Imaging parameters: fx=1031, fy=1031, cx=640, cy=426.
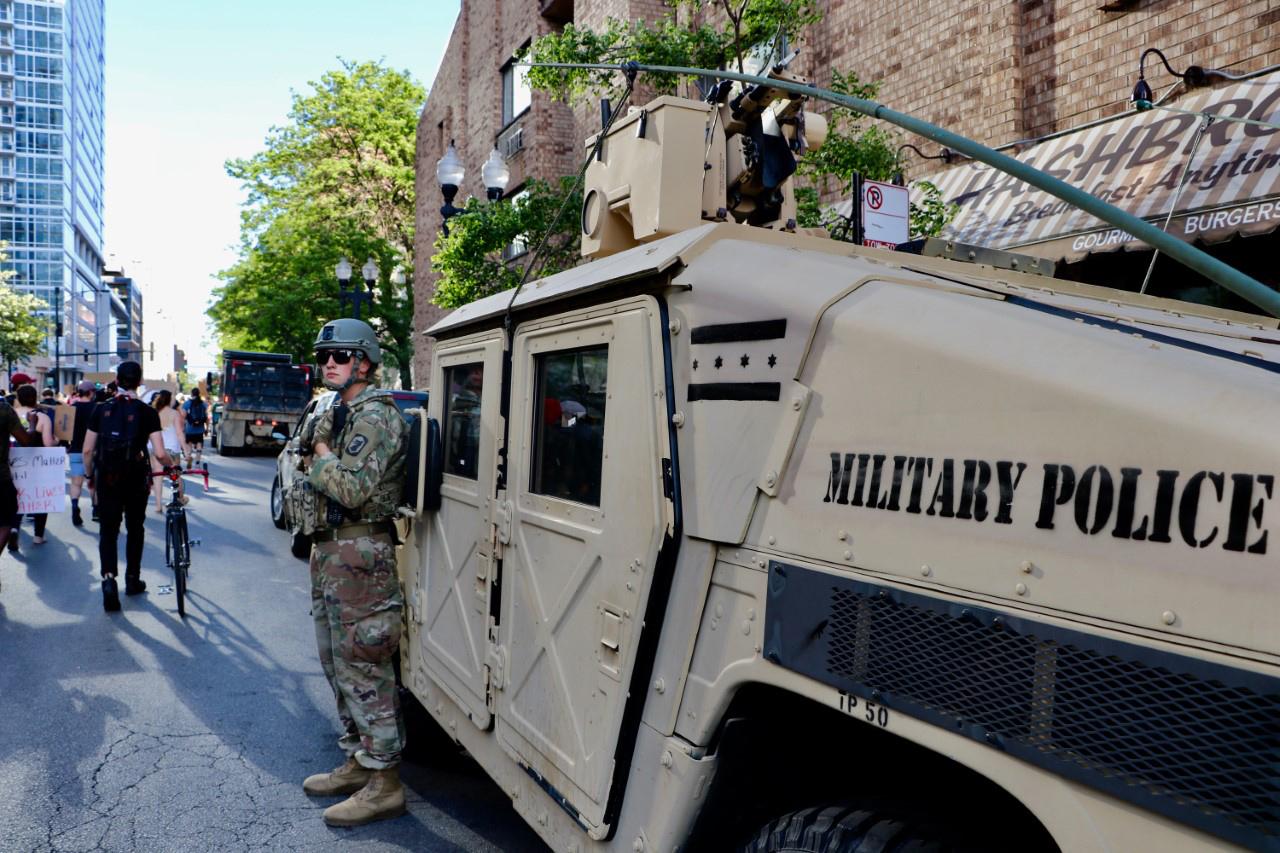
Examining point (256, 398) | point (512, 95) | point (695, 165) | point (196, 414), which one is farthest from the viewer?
point (256, 398)

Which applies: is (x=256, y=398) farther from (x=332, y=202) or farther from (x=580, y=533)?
(x=580, y=533)

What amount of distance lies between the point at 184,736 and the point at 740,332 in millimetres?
4426

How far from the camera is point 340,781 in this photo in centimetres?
467

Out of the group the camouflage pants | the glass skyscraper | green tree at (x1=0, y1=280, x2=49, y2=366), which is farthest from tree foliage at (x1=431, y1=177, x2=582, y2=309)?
the glass skyscraper

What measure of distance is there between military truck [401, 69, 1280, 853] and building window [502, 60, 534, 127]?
1893 cm

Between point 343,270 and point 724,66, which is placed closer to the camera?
point 724,66

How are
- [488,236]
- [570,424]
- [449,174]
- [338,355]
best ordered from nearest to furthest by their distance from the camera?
1. [570,424]
2. [338,355]
3. [488,236]
4. [449,174]

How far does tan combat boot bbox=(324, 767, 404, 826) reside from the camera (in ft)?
14.3

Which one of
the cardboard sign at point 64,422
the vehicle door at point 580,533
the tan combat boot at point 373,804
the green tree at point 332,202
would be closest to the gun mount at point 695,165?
the vehicle door at point 580,533

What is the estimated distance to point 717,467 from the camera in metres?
2.50

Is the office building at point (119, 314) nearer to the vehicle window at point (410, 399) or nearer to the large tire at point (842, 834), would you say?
the vehicle window at point (410, 399)

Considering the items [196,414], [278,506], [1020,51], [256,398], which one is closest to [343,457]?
[278,506]

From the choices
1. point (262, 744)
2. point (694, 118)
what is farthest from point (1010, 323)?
point (262, 744)

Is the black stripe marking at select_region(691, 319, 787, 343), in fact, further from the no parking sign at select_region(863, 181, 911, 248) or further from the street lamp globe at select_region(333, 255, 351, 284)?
the street lamp globe at select_region(333, 255, 351, 284)
